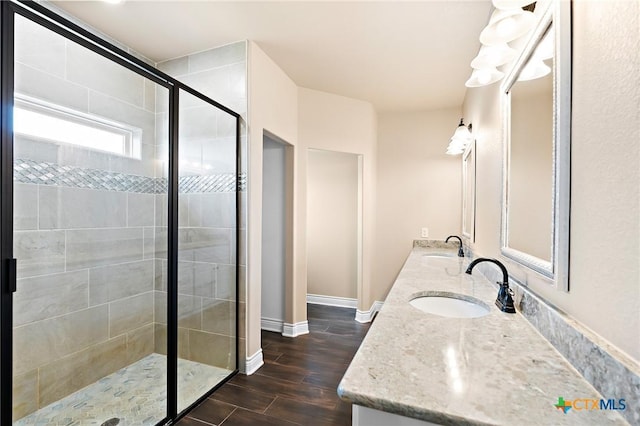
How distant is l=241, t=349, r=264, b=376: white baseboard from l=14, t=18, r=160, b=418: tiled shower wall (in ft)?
2.56

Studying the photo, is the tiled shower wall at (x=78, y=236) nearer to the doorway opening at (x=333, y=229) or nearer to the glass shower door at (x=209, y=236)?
the glass shower door at (x=209, y=236)

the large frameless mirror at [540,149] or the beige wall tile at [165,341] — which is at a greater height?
the large frameless mirror at [540,149]

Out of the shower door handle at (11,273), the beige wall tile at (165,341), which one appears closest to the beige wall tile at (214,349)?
the beige wall tile at (165,341)

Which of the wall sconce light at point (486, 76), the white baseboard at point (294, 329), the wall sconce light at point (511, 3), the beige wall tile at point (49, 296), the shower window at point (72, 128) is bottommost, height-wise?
the white baseboard at point (294, 329)

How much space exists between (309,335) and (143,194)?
213 cm

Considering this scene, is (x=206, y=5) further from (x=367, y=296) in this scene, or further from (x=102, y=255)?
(x=367, y=296)

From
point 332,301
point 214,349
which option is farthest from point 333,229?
point 214,349

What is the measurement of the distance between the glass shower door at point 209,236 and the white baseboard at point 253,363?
0.11 m

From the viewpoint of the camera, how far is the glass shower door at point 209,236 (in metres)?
2.23

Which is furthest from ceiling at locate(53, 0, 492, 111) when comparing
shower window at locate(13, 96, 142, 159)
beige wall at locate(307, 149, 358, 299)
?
beige wall at locate(307, 149, 358, 299)

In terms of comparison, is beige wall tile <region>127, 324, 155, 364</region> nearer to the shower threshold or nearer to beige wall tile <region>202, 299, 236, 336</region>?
the shower threshold

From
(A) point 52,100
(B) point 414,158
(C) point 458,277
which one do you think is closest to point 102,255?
(A) point 52,100

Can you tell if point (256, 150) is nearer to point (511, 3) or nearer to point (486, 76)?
point (486, 76)

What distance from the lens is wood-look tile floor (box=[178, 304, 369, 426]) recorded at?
1.86 metres
